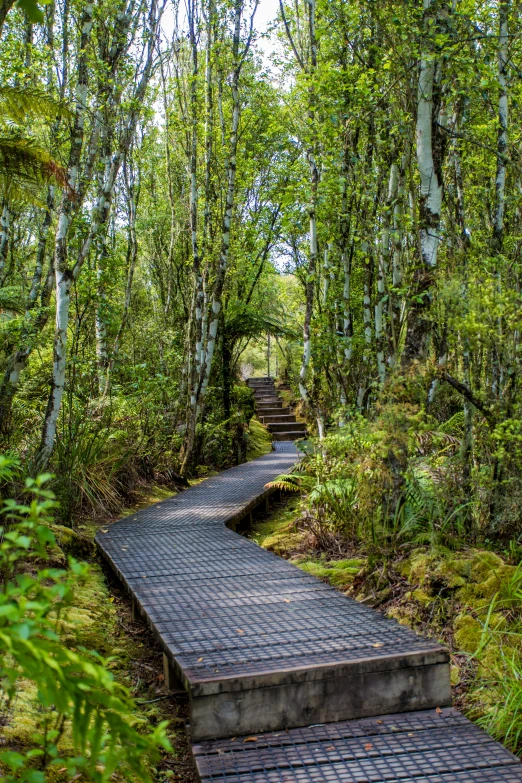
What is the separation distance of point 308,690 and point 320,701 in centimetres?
10

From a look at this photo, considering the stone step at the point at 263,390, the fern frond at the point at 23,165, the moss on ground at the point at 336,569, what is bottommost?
the moss on ground at the point at 336,569

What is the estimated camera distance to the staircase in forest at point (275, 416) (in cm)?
2078

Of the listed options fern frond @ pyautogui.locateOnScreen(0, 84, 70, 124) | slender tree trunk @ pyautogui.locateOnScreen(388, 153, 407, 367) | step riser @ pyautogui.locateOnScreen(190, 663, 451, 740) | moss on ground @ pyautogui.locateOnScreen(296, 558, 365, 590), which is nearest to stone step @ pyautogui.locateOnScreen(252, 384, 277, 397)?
slender tree trunk @ pyautogui.locateOnScreen(388, 153, 407, 367)

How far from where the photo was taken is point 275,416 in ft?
73.6

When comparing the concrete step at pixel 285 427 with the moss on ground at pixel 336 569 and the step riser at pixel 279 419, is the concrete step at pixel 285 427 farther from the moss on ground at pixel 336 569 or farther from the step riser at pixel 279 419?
the moss on ground at pixel 336 569

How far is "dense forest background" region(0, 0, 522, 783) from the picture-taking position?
5551 millimetres

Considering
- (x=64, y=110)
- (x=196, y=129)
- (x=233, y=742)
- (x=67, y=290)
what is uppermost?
(x=196, y=129)

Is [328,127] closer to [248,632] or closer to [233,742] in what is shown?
[248,632]

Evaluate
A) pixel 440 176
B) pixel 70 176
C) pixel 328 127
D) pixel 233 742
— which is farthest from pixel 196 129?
pixel 233 742

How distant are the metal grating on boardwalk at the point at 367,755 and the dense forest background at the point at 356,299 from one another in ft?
1.33

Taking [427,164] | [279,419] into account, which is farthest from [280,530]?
[279,419]

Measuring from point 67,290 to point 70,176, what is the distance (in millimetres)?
1254

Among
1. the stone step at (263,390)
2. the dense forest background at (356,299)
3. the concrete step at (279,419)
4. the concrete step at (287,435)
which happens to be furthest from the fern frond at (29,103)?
the stone step at (263,390)

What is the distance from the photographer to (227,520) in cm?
824
